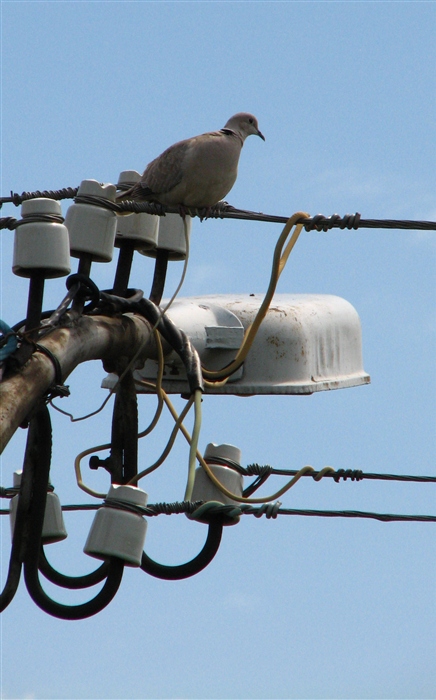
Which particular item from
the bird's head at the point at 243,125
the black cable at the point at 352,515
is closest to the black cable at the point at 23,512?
the black cable at the point at 352,515

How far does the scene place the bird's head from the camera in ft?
16.6

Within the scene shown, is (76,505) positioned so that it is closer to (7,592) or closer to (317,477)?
(317,477)

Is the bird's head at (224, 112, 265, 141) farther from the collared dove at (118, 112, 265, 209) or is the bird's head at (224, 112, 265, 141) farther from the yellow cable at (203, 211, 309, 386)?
the yellow cable at (203, 211, 309, 386)

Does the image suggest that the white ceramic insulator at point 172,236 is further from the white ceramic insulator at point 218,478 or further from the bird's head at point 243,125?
the white ceramic insulator at point 218,478

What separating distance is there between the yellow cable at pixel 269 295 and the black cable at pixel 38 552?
109cm

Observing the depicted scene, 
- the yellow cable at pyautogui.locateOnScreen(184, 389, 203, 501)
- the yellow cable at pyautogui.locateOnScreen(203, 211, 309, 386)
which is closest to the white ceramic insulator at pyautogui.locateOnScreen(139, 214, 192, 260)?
the yellow cable at pyautogui.locateOnScreen(203, 211, 309, 386)

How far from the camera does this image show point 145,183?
14.7 feet

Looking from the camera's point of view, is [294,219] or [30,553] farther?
[294,219]

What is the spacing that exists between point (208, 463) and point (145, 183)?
119 cm

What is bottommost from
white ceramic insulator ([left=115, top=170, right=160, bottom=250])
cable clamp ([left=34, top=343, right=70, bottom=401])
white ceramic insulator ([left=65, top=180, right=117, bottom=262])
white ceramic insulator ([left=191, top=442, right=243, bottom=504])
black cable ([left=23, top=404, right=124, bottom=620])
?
black cable ([left=23, top=404, right=124, bottom=620])

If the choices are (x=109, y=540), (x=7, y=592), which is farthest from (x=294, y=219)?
(x=7, y=592)

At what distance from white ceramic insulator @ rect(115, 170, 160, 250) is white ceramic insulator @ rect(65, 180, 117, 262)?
41 centimetres

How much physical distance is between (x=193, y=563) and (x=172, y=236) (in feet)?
4.73

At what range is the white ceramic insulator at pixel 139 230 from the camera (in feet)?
14.5
